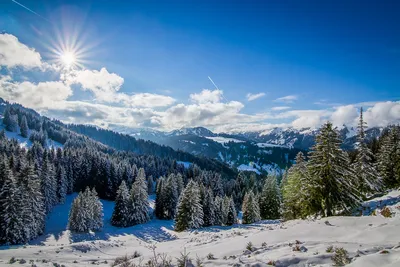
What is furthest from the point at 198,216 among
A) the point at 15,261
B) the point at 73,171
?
the point at 73,171

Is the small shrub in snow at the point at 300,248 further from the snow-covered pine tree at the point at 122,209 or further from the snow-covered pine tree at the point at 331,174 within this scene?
the snow-covered pine tree at the point at 122,209

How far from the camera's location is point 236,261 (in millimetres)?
9914

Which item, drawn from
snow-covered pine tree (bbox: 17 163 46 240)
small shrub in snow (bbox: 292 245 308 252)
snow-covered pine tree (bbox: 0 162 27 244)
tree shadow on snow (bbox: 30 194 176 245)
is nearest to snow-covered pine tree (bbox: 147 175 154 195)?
tree shadow on snow (bbox: 30 194 176 245)

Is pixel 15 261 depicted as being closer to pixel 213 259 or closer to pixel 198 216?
pixel 213 259

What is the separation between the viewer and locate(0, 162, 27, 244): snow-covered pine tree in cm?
4250

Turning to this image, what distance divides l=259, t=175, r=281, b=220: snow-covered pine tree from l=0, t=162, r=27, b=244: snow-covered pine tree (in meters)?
51.1

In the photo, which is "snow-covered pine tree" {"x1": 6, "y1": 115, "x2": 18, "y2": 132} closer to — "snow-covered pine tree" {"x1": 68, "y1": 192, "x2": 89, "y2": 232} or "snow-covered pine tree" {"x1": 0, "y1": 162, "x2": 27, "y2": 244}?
"snow-covered pine tree" {"x1": 68, "y1": 192, "x2": 89, "y2": 232}

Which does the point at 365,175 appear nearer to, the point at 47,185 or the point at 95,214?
the point at 95,214

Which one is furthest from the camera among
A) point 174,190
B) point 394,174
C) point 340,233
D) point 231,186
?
point 231,186

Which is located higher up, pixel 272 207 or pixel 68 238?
pixel 272 207

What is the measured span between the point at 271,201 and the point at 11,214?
177 feet

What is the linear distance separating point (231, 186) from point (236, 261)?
11066 centimetres

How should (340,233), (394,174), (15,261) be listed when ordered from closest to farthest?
(340,233) → (15,261) → (394,174)

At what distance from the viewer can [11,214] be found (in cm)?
4303
